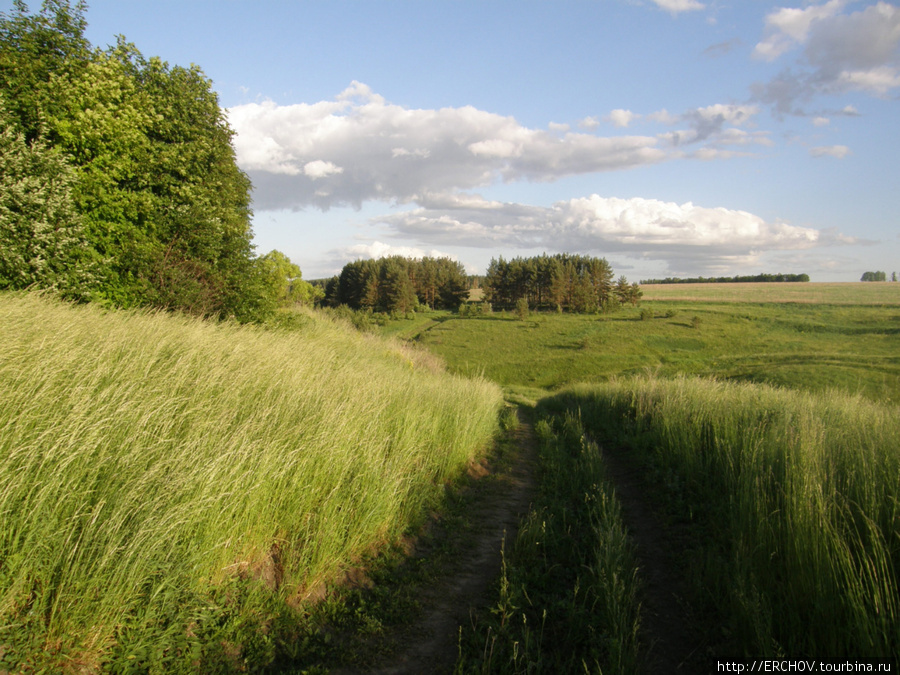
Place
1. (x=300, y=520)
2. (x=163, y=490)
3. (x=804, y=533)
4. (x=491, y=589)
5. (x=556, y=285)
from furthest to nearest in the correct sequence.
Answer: (x=556, y=285) < (x=491, y=589) < (x=300, y=520) < (x=804, y=533) < (x=163, y=490)

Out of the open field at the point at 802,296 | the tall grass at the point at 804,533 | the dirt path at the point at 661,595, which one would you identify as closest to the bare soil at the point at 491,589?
the dirt path at the point at 661,595

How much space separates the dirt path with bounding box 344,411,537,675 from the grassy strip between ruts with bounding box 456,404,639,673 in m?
0.14

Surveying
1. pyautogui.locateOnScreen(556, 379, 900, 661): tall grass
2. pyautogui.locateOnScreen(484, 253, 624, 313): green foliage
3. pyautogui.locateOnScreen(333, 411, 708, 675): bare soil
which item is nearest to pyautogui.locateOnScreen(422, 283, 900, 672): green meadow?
pyautogui.locateOnScreen(556, 379, 900, 661): tall grass

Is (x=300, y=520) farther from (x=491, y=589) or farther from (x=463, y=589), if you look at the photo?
(x=491, y=589)

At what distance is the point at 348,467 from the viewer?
16.5ft

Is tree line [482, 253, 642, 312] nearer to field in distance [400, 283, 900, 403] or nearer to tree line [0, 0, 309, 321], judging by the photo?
field in distance [400, 283, 900, 403]

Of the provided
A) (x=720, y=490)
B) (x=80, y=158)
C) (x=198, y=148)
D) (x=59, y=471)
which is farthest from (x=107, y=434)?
(x=198, y=148)

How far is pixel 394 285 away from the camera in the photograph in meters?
75.9

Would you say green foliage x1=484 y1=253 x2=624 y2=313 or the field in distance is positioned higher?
green foliage x1=484 y1=253 x2=624 y2=313

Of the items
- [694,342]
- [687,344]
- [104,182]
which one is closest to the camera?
[104,182]

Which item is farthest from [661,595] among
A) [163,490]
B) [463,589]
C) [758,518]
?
[163,490]

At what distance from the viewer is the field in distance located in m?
30.2

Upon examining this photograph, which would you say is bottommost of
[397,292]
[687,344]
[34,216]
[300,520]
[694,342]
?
[687,344]

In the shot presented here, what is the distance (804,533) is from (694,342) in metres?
50.8
